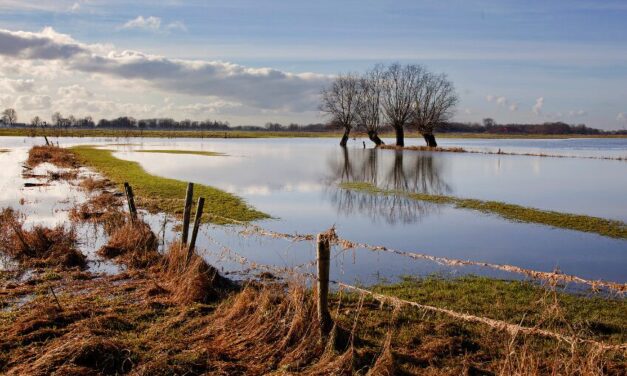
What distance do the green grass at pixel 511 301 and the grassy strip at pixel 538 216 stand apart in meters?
9.02

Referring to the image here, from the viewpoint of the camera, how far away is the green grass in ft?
30.5

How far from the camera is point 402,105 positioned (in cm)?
9719

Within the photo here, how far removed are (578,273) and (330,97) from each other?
9662 centimetres

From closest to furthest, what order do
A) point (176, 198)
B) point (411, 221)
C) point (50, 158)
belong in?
point (411, 221)
point (176, 198)
point (50, 158)

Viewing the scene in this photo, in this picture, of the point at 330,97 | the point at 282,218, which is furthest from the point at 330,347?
the point at 330,97

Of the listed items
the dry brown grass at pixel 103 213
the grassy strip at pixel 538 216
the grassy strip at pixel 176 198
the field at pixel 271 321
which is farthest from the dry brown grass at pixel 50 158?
the field at pixel 271 321

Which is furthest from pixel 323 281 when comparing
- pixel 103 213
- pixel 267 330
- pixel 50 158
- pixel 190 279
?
pixel 50 158

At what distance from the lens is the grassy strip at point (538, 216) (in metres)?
19.5

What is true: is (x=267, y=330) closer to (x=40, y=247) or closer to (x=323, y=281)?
(x=323, y=281)

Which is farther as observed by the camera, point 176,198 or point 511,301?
point 176,198

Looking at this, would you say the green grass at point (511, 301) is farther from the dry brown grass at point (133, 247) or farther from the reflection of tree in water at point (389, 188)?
the reflection of tree in water at point (389, 188)

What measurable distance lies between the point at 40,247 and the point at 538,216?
62.5 ft

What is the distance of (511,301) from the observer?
10.5 metres

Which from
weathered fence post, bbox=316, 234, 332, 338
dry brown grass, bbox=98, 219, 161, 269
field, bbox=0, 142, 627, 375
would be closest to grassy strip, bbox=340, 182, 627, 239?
field, bbox=0, 142, 627, 375
